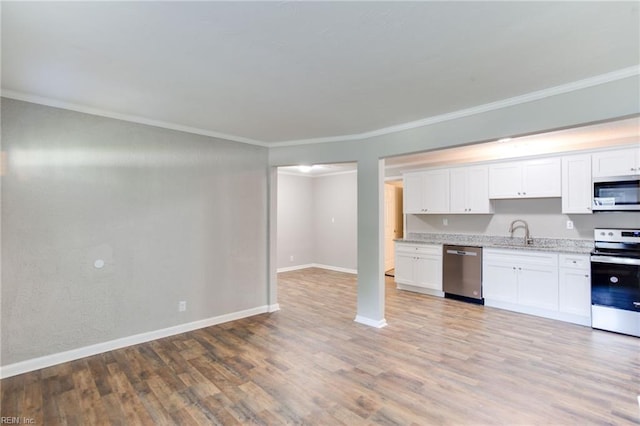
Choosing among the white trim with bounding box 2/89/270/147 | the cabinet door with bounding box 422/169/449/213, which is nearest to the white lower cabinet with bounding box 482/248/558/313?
the cabinet door with bounding box 422/169/449/213

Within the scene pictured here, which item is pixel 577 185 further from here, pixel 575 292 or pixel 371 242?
pixel 371 242

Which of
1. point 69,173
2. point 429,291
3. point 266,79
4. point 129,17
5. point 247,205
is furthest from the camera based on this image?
point 429,291

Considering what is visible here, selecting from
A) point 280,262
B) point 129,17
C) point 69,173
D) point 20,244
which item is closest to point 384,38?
point 129,17

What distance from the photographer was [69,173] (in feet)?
9.98

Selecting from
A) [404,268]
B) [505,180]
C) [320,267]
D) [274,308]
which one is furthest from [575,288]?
[320,267]

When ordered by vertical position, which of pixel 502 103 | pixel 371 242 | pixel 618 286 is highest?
pixel 502 103

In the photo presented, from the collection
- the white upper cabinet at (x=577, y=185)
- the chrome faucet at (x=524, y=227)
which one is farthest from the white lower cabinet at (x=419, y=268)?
the white upper cabinet at (x=577, y=185)

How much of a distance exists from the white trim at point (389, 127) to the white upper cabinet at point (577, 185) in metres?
2.23

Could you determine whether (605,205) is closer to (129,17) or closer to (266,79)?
(266,79)

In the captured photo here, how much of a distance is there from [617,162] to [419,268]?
302 centimetres

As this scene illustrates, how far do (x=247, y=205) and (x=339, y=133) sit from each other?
5.34 ft

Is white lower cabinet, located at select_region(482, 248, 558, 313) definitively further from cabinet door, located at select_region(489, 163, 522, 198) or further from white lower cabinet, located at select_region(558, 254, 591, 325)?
cabinet door, located at select_region(489, 163, 522, 198)

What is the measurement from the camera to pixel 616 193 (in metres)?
3.89

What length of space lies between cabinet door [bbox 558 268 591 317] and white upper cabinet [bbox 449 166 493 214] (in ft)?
4.80
